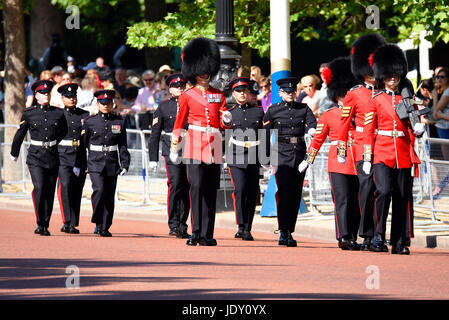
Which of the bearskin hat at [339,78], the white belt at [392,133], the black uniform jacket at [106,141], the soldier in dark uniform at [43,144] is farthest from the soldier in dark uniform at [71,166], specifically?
the white belt at [392,133]

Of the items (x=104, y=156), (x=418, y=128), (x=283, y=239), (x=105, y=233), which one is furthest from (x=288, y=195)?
(x=104, y=156)

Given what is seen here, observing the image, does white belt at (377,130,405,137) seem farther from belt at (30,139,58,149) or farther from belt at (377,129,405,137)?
belt at (30,139,58,149)

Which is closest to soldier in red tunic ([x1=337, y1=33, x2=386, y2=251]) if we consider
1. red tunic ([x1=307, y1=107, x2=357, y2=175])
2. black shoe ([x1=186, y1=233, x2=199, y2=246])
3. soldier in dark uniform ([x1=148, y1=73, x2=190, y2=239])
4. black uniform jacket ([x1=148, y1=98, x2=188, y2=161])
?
red tunic ([x1=307, y1=107, x2=357, y2=175])

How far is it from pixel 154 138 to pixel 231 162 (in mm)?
1034

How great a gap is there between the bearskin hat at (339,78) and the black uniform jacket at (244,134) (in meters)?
1.18

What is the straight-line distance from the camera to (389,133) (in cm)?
1284

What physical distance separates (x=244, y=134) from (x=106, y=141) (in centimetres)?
170

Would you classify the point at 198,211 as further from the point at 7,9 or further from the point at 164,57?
the point at 164,57

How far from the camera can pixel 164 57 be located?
25.1 m

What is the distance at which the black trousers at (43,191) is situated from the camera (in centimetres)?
1481

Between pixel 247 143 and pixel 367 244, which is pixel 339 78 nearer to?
pixel 247 143

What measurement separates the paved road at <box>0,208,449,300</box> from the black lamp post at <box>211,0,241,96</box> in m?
2.98

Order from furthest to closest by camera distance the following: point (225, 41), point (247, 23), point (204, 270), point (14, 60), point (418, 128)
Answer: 1. point (14, 60)
2. point (247, 23)
3. point (225, 41)
4. point (418, 128)
5. point (204, 270)

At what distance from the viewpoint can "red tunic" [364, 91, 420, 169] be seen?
12.8m
